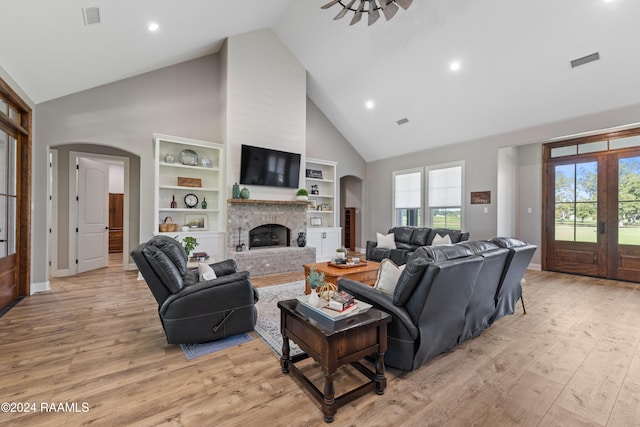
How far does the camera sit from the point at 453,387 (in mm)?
1976

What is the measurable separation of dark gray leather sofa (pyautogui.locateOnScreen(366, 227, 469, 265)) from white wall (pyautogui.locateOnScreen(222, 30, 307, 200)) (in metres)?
2.26

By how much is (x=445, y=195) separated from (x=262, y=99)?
4796mm

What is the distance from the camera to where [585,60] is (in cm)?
415

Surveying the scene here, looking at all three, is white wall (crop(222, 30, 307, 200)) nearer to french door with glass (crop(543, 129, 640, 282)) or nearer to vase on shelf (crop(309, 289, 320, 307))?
vase on shelf (crop(309, 289, 320, 307))

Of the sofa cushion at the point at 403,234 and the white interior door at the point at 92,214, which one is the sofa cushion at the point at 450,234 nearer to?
the sofa cushion at the point at 403,234

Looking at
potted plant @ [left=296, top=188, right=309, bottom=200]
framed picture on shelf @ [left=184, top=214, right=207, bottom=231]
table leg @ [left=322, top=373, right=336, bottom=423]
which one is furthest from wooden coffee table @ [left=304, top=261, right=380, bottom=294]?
framed picture on shelf @ [left=184, top=214, right=207, bottom=231]

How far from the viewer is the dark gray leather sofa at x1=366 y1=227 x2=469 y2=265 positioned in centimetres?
551

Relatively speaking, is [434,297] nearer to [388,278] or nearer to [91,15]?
[388,278]

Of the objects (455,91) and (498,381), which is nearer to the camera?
(498,381)

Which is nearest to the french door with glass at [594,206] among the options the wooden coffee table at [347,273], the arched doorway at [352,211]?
the wooden coffee table at [347,273]

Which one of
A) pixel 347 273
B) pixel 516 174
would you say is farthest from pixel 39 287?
pixel 516 174

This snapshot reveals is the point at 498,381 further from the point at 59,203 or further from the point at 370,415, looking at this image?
the point at 59,203

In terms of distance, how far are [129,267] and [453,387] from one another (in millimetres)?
6281

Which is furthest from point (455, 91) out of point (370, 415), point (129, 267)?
point (129, 267)
